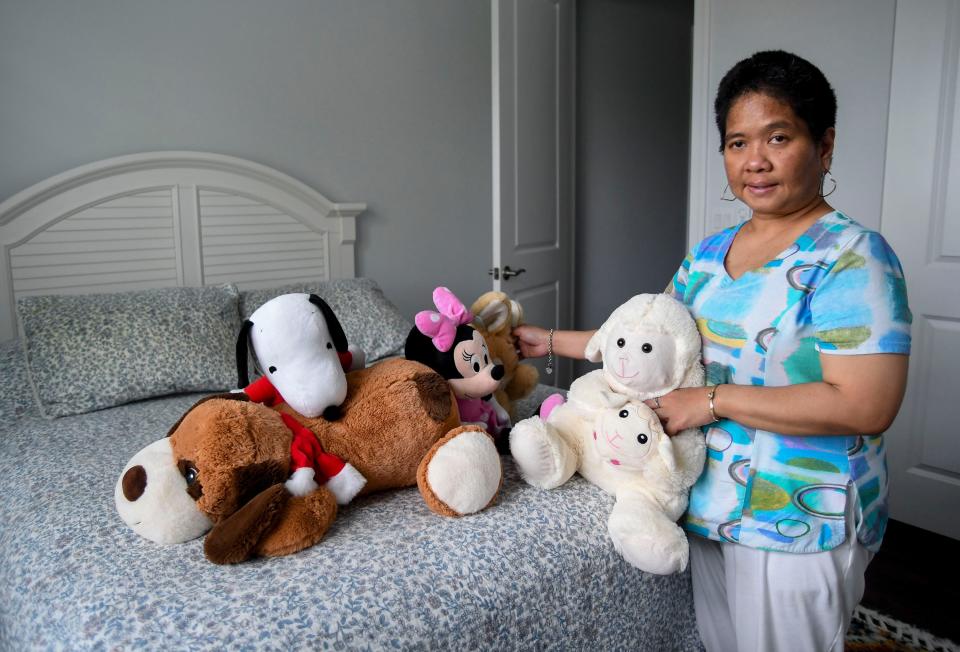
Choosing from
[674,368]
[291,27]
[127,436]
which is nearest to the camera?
[674,368]

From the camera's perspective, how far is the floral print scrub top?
1006 mm

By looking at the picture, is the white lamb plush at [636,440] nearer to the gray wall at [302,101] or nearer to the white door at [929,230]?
the white door at [929,230]

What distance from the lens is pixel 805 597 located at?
41.8 inches

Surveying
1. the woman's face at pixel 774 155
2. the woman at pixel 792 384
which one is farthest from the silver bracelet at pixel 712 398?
the woman's face at pixel 774 155

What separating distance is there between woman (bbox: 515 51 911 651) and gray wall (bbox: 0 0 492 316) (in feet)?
6.38

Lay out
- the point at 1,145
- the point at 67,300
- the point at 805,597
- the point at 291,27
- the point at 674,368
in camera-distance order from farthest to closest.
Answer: the point at 291,27, the point at 1,145, the point at 67,300, the point at 674,368, the point at 805,597

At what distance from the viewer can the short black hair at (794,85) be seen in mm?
1088

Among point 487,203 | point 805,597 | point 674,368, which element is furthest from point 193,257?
point 805,597

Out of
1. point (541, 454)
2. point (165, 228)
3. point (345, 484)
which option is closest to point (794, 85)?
point (541, 454)

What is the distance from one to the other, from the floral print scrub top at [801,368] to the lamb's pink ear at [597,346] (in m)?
0.20

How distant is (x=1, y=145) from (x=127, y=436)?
44.0 inches

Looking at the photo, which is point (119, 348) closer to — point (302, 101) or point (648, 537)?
point (302, 101)

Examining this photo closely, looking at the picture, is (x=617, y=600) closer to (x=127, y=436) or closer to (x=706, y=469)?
(x=706, y=469)

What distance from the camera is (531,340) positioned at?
1.59m
